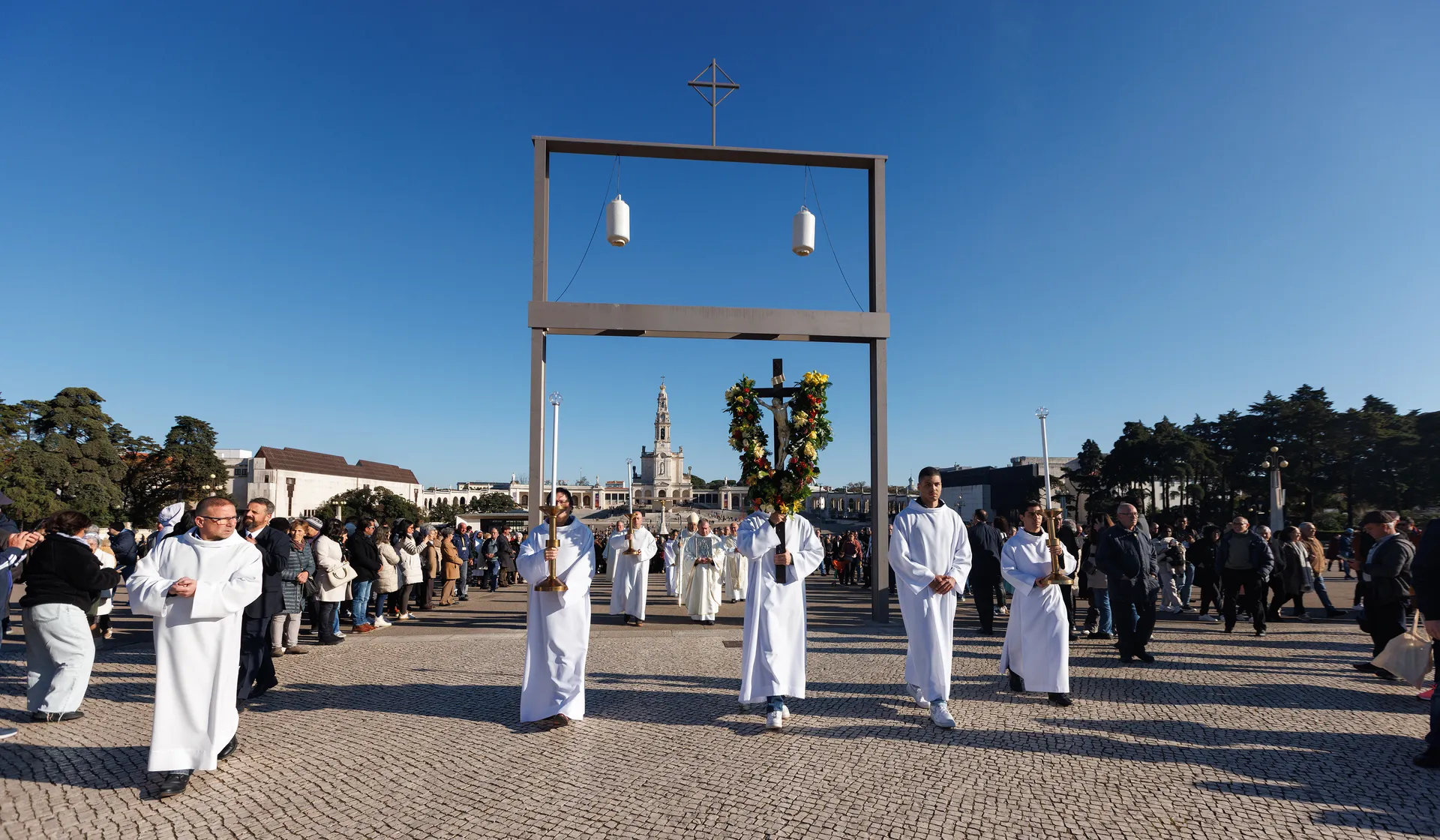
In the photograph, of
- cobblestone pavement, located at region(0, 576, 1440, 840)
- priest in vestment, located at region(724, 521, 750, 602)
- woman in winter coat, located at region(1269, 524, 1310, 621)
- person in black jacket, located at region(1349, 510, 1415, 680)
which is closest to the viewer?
cobblestone pavement, located at region(0, 576, 1440, 840)

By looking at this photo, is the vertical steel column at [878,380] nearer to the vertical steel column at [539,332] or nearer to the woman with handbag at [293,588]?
the vertical steel column at [539,332]

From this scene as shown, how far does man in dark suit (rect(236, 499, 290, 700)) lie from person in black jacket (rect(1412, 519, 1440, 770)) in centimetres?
877

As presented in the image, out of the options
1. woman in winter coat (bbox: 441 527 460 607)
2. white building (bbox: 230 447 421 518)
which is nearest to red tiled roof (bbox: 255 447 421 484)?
white building (bbox: 230 447 421 518)

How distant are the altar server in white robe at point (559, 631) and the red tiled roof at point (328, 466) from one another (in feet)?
290

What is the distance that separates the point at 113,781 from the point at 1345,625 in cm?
1531

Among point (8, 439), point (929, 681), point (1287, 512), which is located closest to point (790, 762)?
point (929, 681)

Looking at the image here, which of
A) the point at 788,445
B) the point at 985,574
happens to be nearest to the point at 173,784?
the point at 788,445

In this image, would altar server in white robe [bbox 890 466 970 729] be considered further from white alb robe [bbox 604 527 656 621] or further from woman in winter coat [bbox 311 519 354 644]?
woman in winter coat [bbox 311 519 354 644]

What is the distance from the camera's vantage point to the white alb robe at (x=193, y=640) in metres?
4.55

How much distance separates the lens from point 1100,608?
33.9ft

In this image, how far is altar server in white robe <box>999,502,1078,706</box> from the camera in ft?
22.2

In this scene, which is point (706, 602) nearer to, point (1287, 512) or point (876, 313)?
point (876, 313)

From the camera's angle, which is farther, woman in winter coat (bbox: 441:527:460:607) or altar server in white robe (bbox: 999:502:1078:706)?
woman in winter coat (bbox: 441:527:460:607)

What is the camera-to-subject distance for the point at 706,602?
493 inches
